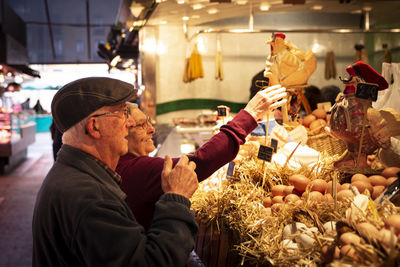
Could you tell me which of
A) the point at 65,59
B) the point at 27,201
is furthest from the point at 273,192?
the point at 65,59

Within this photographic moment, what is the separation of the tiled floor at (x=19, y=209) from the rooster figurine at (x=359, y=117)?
350cm

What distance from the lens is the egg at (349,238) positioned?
126 centimetres

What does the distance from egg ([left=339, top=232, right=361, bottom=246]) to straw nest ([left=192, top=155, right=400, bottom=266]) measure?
0.15 feet

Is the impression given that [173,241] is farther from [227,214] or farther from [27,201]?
[27,201]

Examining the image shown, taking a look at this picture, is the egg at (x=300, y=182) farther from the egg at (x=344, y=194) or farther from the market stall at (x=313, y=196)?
the egg at (x=344, y=194)

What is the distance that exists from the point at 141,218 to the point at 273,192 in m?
0.67

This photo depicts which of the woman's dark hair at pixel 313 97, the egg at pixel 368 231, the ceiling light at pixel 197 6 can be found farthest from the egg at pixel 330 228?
the ceiling light at pixel 197 6

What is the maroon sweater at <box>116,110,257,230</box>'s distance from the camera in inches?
76.2

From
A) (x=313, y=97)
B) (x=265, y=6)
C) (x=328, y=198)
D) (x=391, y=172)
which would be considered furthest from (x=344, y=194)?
(x=265, y=6)

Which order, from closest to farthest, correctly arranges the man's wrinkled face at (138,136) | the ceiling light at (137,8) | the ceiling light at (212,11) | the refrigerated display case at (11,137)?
the man's wrinkled face at (138,136) → the ceiling light at (137,8) → the ceiling light at (212,11) → the refrigerated display case at (11,137)

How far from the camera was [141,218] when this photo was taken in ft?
6.46

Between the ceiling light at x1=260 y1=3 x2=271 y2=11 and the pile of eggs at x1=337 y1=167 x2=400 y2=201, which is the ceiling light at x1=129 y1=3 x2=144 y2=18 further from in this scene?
the pile of eggs at x1=337 y1=167 x2=400 y2=201

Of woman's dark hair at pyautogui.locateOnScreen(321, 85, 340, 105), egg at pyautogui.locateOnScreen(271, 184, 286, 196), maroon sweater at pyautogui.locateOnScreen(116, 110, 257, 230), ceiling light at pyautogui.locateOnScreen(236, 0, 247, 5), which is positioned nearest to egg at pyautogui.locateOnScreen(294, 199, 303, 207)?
egg at pyautogui.locateOnScreen(271, 184, 286, 196)

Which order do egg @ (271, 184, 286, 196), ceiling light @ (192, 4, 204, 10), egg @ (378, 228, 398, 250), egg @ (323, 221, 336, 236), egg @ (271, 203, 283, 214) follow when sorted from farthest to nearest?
→ ceiling light @ (192, 4, 204, 10), egg @ (271, 184, 286, 196), egg @ (271, 203, 283, 214), egg @ (323, 221, 336, 236), egg @ (378, 228, 398, 250)
